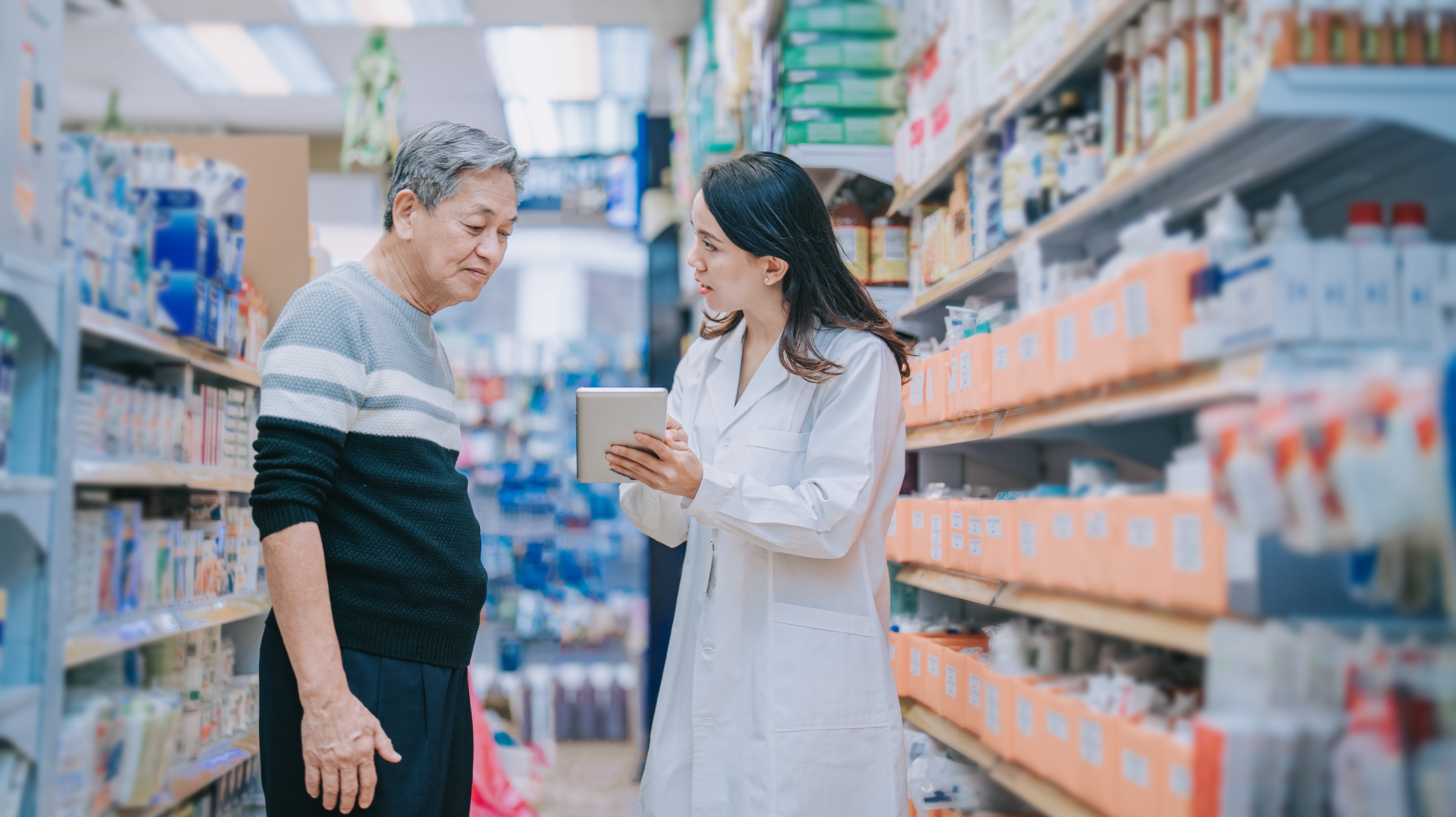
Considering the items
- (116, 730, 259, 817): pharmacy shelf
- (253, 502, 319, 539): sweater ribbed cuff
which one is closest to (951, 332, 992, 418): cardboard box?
(253, 502, 319, 539): sweater ribbed cuff

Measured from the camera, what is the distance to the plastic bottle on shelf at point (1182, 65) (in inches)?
59.2

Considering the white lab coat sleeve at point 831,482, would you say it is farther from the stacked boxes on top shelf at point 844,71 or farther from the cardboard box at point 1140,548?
the stacked boxes on top shelf at point 844,71

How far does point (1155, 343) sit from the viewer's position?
1.45m

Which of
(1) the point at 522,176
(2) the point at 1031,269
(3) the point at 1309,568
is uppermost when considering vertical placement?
(1) the point at 522,176

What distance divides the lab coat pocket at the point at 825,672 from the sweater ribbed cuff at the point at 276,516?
91 centimetres

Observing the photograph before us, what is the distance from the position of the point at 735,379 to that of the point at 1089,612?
91 cm

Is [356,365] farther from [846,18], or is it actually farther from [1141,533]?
[846,18]

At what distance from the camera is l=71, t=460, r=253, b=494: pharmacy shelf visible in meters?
1.79

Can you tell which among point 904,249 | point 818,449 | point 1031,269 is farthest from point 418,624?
point 904,249

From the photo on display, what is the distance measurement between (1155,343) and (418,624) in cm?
135

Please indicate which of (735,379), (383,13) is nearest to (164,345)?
(735,379)

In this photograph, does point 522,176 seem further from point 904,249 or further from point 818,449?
point 904,249

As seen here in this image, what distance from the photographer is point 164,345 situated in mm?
2168

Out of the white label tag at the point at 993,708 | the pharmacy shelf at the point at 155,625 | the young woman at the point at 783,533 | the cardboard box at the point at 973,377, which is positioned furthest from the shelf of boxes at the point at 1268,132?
the pharmacy shelf at the point at 155,625
